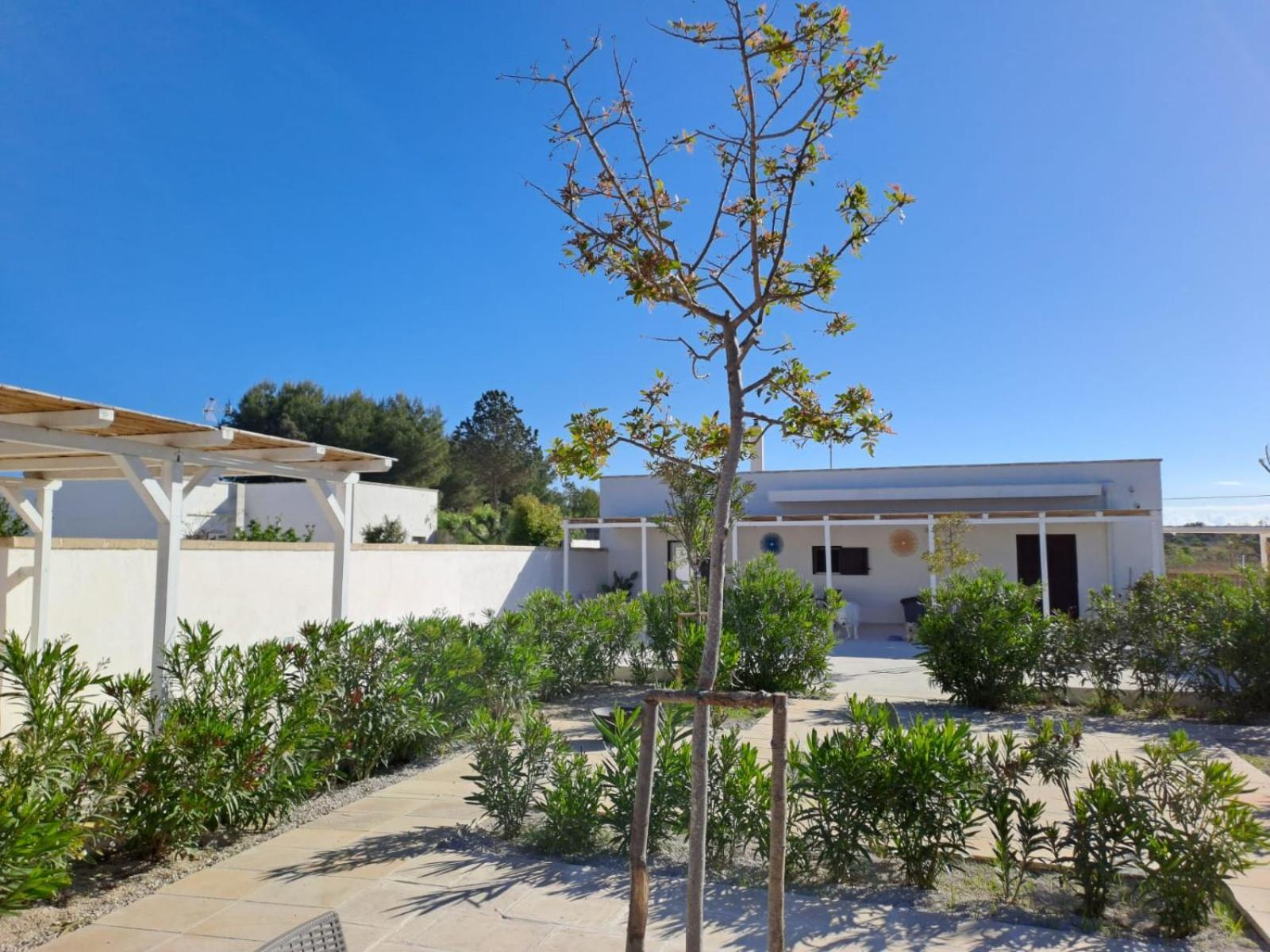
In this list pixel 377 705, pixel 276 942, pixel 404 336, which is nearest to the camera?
pixel 276 942

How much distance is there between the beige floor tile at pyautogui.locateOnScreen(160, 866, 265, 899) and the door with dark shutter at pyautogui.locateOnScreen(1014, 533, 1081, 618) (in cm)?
1906

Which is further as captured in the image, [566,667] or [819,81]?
[566,667]

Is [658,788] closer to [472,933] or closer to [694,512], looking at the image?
[472,933]

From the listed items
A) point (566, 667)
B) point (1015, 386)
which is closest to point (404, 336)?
point (1015, 386)

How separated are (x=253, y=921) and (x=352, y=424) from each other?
102 ft

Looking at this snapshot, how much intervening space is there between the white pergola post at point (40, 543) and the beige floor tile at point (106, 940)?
2837mm

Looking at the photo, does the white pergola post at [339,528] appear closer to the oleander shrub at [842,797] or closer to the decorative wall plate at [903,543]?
the oleander shrub at [842,797]

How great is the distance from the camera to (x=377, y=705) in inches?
231

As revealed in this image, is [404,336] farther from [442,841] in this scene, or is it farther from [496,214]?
[442,841]

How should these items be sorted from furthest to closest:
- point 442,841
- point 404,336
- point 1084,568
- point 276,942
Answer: point 404,336
point 1084,568
point 442,841
point 276,942

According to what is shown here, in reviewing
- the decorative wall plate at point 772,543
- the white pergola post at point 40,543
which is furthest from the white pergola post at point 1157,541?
the white pergola post at point 40,543

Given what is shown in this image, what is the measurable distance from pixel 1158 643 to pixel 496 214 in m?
8.76

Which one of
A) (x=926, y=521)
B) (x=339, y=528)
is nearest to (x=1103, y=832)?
(x=339, y=528)

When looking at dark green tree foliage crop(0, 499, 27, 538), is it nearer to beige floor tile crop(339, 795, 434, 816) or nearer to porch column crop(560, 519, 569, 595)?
beige floor tile crop(339, 795, 434, 816)
